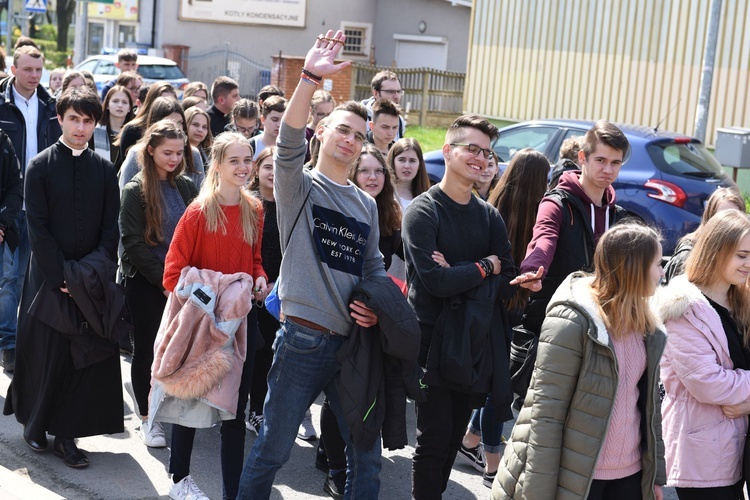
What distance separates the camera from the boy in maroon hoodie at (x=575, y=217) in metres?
4.98

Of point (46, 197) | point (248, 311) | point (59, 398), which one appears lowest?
point (59, 398)

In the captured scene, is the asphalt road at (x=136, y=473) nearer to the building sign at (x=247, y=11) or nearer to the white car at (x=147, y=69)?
the white car at (x=147, y=69)

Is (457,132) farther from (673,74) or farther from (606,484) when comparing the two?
(673,74)

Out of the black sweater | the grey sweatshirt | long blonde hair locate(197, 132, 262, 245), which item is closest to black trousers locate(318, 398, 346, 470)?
the black sweater

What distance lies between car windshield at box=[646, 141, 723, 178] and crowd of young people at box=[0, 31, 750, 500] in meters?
5.29

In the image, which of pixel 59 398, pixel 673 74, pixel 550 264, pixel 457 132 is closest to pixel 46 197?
pixel 59 398

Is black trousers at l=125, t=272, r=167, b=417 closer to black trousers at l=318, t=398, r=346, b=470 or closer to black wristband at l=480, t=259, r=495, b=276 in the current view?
black trousers at l=318, t=398, r=346, b=470

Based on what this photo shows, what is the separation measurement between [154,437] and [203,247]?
1.43m

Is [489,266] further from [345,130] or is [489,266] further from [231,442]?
[231,442]

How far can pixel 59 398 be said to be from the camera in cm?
535

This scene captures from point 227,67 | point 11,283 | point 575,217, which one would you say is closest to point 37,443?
point 11,283

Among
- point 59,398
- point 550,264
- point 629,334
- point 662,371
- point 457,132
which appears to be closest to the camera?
point 629,334

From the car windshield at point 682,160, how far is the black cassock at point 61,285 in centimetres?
717

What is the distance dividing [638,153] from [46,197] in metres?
7.44
